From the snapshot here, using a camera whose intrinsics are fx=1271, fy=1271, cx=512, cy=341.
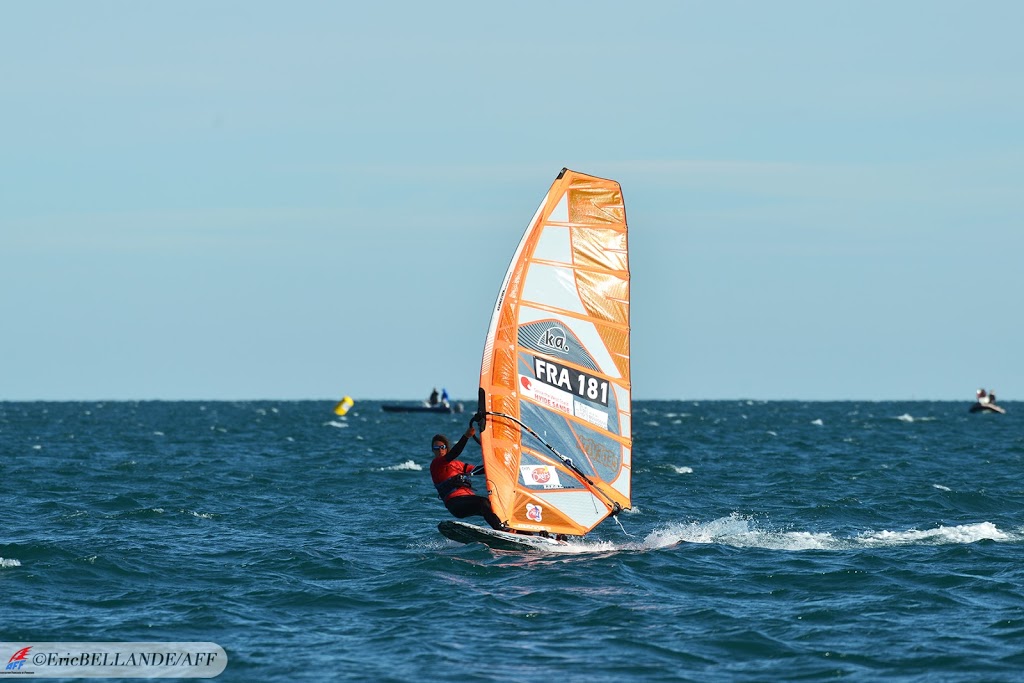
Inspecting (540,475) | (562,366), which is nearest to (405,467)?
(540,475)

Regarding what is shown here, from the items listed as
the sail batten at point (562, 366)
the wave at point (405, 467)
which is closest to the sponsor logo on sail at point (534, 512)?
the sail batten at point (562, 366)

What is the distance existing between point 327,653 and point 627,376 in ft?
25.8

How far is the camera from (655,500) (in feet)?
90.3

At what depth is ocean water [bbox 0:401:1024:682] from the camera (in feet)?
43.0

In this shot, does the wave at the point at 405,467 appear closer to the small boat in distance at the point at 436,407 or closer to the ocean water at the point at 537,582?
the ocean water at the point at 537,582

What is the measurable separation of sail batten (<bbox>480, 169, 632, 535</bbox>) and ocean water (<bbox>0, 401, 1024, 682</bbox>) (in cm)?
95

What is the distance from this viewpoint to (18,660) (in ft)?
42.4

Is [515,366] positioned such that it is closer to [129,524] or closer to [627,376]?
[627,376]

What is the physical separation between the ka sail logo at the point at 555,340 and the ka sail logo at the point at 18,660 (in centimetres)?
859

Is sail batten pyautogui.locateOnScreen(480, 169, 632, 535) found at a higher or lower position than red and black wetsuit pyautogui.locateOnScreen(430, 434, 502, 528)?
higher

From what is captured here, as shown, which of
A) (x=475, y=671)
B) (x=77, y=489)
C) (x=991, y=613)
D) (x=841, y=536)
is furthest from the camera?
(x=77, y=489)

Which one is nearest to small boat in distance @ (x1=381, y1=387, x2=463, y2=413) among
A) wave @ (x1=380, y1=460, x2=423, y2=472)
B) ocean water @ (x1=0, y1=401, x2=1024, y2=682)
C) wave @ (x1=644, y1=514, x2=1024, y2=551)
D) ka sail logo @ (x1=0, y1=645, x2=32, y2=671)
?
wave @ (x1=380, y1=460, x2=423, y2=472)

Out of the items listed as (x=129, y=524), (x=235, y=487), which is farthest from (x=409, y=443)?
(x=129, y=524)

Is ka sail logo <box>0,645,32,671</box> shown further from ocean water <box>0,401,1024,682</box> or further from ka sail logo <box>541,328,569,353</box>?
ka sail logo <box>541,328,569,353</box>
